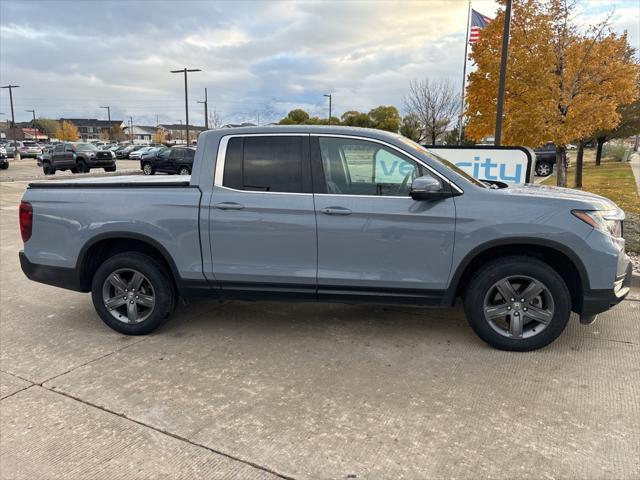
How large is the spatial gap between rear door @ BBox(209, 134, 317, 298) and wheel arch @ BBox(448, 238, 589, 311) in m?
1.18

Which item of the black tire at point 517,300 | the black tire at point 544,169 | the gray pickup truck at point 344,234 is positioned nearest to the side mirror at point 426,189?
the gray pickup truck at point 344,234

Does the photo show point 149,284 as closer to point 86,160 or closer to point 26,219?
point 26,219

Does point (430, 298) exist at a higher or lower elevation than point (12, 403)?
higher

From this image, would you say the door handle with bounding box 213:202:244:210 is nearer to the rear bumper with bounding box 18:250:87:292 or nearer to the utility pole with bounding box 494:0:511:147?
the rear bumper with bounding box 18:250:87:292

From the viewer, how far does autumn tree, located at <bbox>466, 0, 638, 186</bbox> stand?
1080 cm

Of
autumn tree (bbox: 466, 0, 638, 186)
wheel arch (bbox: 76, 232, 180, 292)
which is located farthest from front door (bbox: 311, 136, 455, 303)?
autumn tree (bbox: 466, 0, 638, 186)

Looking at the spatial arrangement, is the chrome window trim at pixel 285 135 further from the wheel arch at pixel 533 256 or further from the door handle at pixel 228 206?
the wheel arch at pixel 533 256

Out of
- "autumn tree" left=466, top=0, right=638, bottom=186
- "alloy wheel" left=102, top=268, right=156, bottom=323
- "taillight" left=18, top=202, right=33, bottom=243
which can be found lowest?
"alloy wheel" left=102, top=268, right=156, bottom=323

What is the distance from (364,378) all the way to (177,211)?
6.70ft

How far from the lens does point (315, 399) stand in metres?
3.20

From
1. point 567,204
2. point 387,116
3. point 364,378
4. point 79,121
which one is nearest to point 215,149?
point 364,378

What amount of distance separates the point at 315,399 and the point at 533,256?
2042 mm

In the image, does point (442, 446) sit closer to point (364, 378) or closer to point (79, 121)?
point (364, 378)

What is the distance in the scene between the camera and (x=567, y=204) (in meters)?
3.63
